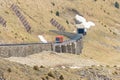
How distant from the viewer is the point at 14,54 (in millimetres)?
75875

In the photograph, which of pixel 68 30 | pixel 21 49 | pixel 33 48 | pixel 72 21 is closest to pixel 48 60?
pixel 21 49

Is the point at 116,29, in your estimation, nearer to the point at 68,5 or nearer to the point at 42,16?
the point at 68,5

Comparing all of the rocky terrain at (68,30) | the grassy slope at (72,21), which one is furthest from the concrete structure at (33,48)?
the grassy slope at (72,21)

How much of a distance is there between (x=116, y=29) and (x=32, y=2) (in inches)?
1387

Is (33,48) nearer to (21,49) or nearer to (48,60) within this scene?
(21,49)

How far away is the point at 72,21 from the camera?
487ft

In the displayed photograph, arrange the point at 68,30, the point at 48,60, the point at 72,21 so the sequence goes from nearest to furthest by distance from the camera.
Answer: the point at 48,60, the point at 68,30, the point at 72,21

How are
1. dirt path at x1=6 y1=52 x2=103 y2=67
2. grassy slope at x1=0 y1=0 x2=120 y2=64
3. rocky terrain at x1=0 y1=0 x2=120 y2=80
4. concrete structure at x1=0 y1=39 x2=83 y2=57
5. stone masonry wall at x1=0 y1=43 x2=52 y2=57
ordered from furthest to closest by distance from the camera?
grassy slope at x1=0 y1=0 x2=120 y2=64, concrete structure at x1=0 y1=39 x2=83 y2=57, stone masonry wall at x1=0 y1=43 x2=52 y2=57, dirt path at x1=6 y1=52 x2=103 y2=67, rocky terrain at x1=0 y1=0 x2=120 y2=80

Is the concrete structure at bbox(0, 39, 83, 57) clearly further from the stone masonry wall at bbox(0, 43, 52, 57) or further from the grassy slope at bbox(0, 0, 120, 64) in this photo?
the grassy slope at bbox(0, 0, 120, 64)

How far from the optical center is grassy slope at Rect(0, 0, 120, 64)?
376 feet

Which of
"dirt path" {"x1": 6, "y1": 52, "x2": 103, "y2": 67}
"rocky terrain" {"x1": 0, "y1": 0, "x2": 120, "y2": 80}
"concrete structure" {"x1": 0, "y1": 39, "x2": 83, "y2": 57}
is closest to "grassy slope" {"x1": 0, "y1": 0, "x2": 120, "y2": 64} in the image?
"rocky terrain" {"x1": 0, "y1": 0, "x2": 120, "y2": 80}

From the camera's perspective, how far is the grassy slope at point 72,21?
114625 millimetres

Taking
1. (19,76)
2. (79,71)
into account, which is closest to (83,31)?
(79,71)

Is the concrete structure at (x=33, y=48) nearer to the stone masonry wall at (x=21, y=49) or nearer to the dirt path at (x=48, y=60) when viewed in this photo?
the stone masonry wall at (x=21, y=49)
